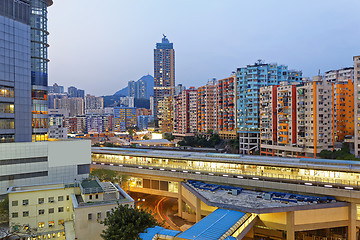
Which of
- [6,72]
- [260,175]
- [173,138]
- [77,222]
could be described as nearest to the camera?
[77,222]

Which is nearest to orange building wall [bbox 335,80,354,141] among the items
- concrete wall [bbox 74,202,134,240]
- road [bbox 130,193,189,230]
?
road [bbox 130,193,189,230]

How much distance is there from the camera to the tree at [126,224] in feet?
65.3

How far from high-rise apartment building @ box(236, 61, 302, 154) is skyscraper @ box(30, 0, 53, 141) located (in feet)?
192

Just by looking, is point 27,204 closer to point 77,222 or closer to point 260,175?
point 77,222

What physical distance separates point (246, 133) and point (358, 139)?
102 feet

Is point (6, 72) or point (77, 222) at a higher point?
point (6, 72)

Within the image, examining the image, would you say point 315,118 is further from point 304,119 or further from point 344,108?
point 344,108

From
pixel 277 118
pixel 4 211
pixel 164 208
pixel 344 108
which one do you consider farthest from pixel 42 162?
pixel 344 108

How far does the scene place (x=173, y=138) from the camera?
411 feet

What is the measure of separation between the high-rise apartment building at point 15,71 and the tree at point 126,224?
28.2m

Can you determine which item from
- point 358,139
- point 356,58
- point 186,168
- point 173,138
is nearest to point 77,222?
point 186,168

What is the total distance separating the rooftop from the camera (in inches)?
997

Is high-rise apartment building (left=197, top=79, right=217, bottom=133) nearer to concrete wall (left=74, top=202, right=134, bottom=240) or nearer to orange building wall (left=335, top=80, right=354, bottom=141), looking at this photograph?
orange building wall (left=335, top=80, right=354, bottom=141)

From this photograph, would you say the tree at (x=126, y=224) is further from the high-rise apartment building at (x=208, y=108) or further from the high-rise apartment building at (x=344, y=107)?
the high-rise apartment building at (x=208, y=108)
